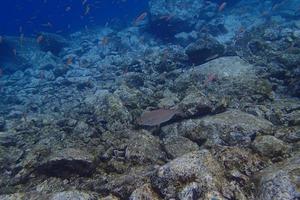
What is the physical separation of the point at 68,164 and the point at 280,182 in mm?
3586

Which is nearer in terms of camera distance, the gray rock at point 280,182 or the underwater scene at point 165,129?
the gray rock at point 280,182

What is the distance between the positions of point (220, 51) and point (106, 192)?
10233mm

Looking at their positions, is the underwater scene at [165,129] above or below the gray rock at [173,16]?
below

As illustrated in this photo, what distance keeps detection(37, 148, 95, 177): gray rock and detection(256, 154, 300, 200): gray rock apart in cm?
299

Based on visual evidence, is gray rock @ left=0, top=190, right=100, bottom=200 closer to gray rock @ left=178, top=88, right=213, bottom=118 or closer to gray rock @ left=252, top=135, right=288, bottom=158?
gray rock @ left=252, top=135, right=288, bottom=158

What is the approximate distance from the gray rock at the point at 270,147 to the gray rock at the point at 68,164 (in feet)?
9.68

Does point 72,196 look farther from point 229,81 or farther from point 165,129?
point 229,81

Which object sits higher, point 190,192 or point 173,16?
point 173,16

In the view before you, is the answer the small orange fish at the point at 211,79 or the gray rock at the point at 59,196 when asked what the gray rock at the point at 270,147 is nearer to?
the gray rock at the point at 59,196

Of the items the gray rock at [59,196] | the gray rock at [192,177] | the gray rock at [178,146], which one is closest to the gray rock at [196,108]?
the gray rock at [178,146]

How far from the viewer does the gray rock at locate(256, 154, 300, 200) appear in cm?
364

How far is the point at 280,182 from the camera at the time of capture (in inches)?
149

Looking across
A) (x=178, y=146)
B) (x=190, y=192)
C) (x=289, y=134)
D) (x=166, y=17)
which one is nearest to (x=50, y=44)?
(x=166, y=17)

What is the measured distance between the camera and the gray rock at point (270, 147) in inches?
195
